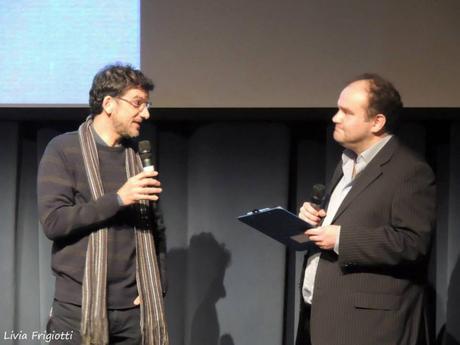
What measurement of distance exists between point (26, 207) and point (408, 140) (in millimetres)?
1839

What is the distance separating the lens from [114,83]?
1.82 m

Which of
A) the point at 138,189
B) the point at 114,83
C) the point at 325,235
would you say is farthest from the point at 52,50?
the point at 325,235

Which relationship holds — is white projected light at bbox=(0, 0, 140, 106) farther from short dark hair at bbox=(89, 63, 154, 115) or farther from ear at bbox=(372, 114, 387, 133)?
ear at bbox=(372, 114, 387, 133)

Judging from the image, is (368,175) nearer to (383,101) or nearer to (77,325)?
(383,101)

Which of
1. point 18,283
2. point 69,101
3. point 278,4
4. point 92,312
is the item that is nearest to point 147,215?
point 92,312

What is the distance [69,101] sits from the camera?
91.3 inches

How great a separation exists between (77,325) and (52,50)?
1181 mm

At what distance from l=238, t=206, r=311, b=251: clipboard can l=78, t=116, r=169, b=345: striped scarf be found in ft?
1.22

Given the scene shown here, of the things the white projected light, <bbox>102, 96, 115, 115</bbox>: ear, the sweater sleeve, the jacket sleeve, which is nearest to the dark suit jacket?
the jacket sleeve

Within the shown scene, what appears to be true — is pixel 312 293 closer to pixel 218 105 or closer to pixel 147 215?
pixel 147 215

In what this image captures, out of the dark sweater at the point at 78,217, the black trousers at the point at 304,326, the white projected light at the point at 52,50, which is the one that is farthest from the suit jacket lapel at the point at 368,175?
the white projected light at the point at 52,50

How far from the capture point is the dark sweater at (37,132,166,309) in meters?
1.68

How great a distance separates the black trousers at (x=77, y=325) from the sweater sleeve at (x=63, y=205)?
23cm

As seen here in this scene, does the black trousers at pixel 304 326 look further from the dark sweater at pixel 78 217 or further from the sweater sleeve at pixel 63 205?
the sweater sleeve at pixel 63 205
